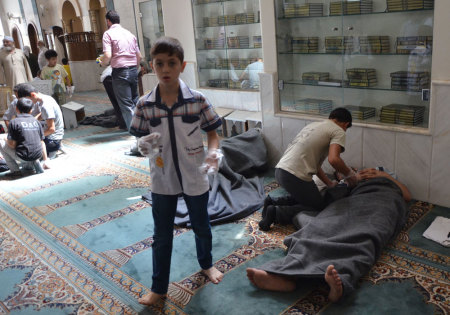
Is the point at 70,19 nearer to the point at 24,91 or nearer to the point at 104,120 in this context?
the point at 104,120

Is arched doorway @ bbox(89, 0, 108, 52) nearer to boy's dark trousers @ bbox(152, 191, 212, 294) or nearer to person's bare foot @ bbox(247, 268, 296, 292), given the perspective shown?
boy's dark trousers @ bbox(152, 191, 212, 294)

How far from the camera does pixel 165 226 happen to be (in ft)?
8.57

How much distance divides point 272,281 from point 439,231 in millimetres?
1469

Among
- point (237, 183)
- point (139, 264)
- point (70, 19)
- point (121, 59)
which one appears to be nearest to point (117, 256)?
point (139, 264)

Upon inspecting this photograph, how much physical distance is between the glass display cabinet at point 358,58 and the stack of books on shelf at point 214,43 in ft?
7.09

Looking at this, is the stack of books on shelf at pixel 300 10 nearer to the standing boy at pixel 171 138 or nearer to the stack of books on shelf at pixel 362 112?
the stack of books on shelf at pixel 362 112

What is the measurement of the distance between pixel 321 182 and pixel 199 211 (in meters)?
1.69

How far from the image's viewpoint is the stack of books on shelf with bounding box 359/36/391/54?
163 inches

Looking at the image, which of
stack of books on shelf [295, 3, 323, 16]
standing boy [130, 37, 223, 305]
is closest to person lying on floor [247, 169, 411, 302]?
standing boy [130, 37, 223, 305]

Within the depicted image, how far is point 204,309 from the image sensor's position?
2.61 meters

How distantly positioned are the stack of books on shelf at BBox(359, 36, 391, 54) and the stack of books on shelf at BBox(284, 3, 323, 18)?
0.61 metres

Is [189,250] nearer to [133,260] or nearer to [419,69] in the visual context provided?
[133,260]

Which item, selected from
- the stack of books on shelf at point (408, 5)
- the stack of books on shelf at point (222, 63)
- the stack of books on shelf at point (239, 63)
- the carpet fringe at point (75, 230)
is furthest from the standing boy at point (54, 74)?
the stack of books on shelf at point (408, 5)

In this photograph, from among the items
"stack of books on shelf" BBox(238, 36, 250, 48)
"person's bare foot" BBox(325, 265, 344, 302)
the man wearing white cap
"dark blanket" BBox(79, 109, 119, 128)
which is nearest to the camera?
"person's bare foot" BBox(325, 265, 344, 302)
